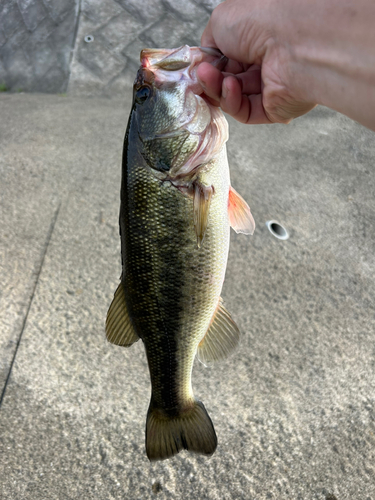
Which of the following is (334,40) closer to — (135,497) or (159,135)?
(159,135)

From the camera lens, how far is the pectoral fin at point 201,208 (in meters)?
1.25

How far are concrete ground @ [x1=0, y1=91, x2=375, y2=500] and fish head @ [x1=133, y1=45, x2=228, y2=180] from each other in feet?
4.77

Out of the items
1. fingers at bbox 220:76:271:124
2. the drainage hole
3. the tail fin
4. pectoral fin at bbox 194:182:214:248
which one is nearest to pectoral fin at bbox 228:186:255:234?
pectoral fin at bbox 194:182:214:248

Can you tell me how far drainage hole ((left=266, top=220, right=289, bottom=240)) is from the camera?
3.04 metres

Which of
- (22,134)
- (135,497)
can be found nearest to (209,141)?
(135,497)

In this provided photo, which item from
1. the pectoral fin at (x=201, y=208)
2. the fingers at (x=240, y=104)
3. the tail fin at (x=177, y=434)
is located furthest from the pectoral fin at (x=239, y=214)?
the tail fin at (x=177, y=434)

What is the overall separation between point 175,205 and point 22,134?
10.9 ft

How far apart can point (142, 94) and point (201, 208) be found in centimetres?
47

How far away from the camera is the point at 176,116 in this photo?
1.30 m

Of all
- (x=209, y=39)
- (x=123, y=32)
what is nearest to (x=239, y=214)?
(x=209, y=39)

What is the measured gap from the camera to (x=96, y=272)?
2762mm

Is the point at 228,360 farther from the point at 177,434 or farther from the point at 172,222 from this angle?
the point at 172,222

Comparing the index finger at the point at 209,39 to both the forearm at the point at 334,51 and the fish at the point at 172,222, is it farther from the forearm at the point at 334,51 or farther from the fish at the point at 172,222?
the forearm at the point at 334,51

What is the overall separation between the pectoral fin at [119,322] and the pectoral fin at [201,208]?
1.32 ft
